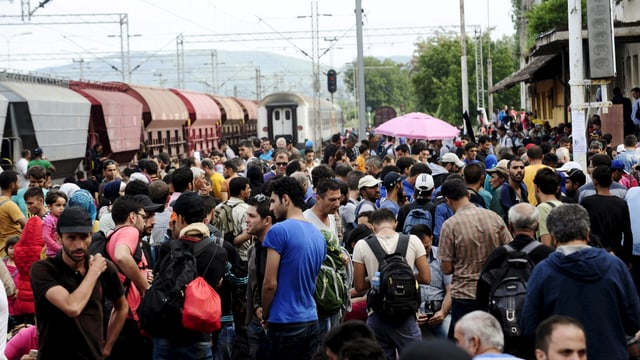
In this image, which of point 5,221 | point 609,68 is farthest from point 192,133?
point 5,221

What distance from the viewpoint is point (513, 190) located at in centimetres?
1100

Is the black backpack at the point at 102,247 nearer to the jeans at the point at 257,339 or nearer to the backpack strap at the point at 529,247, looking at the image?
the jeans at the point at 257,339

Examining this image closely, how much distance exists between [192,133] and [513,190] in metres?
35.9

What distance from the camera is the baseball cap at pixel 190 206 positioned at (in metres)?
7.41

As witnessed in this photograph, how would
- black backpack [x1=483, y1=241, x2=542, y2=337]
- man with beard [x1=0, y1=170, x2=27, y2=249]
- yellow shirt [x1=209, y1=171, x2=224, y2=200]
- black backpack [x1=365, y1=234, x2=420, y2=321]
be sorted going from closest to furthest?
1. black backpack [x1=483, y1=241, x2=542, y2=337]
2. black backpack [x1=365, y1=234, x2=420, y2=321]
3. man with beard [x1=0, y1=170, x2=27, y2=249]
4. yellow shirt [x1=209, y1=171, x2=224, y2=200]

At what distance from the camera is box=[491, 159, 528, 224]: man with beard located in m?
10.9

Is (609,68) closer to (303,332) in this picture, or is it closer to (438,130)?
(438,130)

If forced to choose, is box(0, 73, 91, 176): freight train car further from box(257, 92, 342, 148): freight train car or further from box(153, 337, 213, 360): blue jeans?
box(153, 337, 213, 360): blue jeans

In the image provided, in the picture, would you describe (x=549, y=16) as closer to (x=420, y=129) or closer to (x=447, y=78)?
(x=420, y=129)

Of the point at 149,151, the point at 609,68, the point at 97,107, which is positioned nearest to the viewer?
the point at 609,68

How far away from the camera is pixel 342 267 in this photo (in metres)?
7.94

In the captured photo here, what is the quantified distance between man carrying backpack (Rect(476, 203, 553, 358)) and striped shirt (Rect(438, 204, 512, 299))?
26.3 inches

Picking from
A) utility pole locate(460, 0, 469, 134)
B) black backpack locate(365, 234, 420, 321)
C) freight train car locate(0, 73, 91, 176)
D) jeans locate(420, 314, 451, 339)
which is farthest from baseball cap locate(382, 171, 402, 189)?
utility pole locate(460, 0, 469, 134)

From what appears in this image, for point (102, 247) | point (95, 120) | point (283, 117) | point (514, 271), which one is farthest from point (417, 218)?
point (283, 117)
